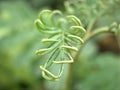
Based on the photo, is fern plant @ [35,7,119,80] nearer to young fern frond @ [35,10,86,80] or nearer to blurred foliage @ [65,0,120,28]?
young fern frond @ [35,10,86,80]

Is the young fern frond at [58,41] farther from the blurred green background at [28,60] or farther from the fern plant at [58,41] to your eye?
the blurred green background at [28,60]

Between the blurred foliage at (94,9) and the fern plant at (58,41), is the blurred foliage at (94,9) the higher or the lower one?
the higher one

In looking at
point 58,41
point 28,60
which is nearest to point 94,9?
point 58,41

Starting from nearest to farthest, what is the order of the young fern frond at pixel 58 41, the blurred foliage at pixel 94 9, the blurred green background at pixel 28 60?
the young fern frond at pixel 58 41, the blurred foliage at pixel 94 9, the blurred green background at pixel 28 60

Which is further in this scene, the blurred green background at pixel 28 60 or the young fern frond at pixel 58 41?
the blurred green background at pixel 28 60

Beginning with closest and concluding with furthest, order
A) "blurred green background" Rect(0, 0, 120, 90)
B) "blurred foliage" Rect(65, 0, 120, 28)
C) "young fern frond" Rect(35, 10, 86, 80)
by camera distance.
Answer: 1. "young fern frond" Rect(35, 10, 86, 80)
2. "blurred foliage" Rect(65, 0, 120, 28)
3. "blurred green background" Rect(0, 0, 120, 90)

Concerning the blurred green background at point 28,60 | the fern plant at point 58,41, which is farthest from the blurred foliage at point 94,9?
the blurred green background at point 28,60

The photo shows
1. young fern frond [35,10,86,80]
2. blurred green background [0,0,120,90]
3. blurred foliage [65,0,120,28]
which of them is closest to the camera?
young fern frond [35,10,86,80]

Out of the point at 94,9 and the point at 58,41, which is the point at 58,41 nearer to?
the point at 58,41

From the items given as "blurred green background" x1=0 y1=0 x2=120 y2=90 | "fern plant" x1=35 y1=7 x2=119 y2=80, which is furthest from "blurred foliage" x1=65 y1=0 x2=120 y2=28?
"blurred green background" x1=0 y1=0 x2=120 y2=90

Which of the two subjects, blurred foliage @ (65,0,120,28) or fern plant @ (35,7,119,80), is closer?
fern plant @ (35,7,119,80)

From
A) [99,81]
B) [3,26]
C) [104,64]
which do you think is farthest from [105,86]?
[3,26]

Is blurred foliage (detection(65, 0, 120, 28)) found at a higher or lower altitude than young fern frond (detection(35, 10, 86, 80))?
higher
